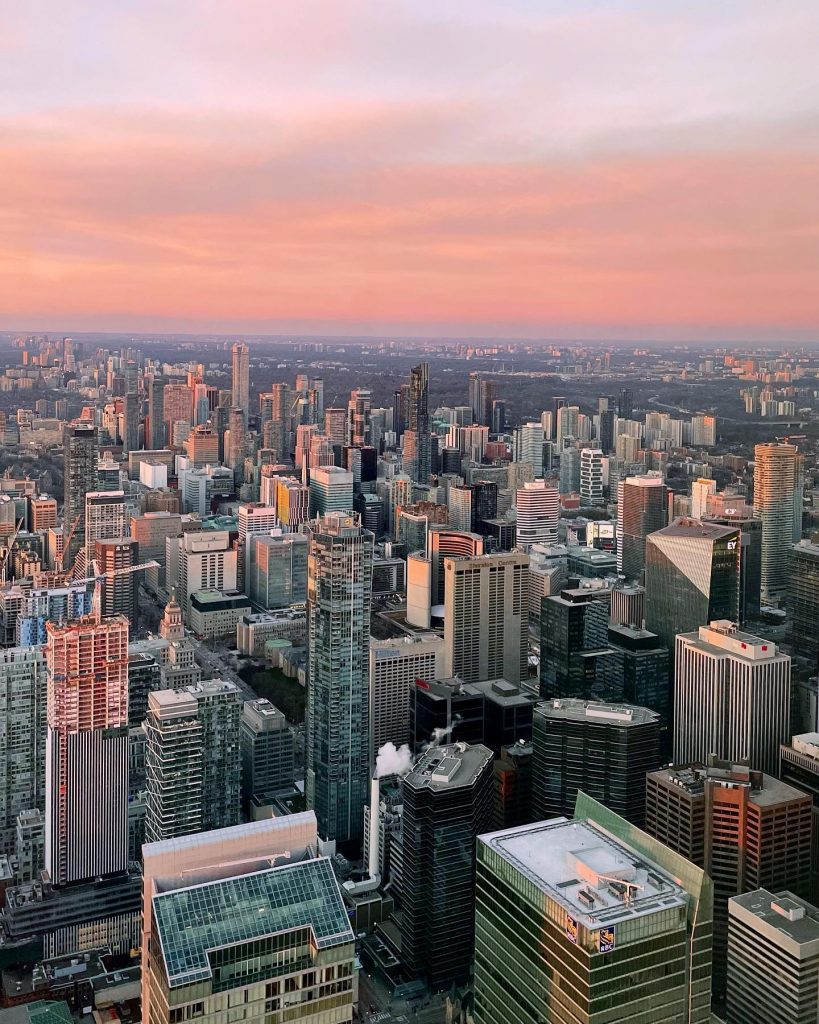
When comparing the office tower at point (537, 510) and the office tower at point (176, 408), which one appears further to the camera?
the office tower at point (176, 408)

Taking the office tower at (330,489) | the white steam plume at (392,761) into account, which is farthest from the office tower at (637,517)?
the office tower at (330,489)

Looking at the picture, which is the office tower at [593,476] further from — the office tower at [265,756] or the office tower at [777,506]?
the office tower at [265,756]

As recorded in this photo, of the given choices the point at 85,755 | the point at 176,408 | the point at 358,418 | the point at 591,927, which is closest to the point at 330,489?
the point at 358,418

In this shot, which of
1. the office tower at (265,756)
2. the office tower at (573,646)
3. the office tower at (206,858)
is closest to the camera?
the office tower at (206,858)

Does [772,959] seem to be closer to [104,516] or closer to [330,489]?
[104,516]

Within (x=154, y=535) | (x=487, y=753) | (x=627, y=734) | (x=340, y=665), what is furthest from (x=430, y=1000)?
(x=154, y=535)

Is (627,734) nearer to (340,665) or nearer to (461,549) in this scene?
(340,665)
